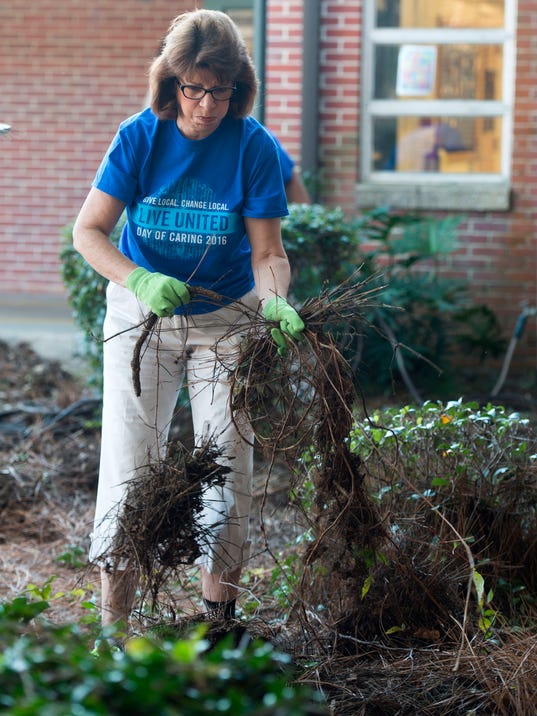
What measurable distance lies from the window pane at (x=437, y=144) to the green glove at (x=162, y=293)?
5133 mm

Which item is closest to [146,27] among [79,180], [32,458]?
[79,180]

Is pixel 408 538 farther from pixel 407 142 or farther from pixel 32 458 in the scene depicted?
pixel 407 142

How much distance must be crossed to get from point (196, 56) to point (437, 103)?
502 cm

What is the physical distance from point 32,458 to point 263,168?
10.0 feet

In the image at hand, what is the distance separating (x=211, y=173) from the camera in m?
3.31

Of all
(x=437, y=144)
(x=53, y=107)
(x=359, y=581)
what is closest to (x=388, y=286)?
(x=437, y=144)

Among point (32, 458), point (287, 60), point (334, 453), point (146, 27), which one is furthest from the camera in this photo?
point (146, 27)

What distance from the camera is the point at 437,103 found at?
7.84 m

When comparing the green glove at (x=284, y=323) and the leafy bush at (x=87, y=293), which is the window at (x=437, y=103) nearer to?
the leafy bush at (x=87, y=293)

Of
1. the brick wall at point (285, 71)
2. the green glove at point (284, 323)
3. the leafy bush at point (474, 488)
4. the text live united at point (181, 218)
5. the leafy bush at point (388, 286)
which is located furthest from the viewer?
the brick wall at point (285, 71)

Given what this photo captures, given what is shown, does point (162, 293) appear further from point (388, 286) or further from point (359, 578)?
point (388, 286)

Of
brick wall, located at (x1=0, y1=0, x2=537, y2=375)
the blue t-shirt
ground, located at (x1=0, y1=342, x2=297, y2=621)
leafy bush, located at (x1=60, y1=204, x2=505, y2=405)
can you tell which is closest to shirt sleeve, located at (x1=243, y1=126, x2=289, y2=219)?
the blue t-shirt

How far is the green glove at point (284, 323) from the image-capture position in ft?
10.0

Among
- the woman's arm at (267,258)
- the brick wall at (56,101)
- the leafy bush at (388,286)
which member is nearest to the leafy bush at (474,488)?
the woman's arm at (267,258)
